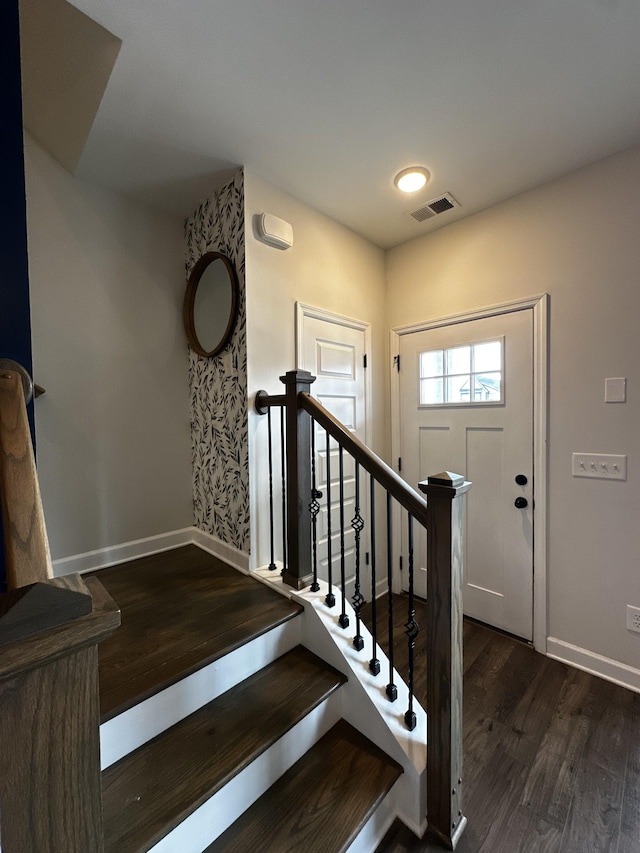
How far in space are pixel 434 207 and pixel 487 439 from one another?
1552 mm

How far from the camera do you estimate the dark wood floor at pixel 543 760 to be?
4.05ft

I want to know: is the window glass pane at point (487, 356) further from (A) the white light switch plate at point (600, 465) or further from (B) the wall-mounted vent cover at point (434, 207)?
(B) the wall-mounted vent cover at point (434, 207)

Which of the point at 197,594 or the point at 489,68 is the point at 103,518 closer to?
the point at 197,594

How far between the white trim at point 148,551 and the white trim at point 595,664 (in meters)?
1.86

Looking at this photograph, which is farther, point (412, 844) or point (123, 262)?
point (123, 262)

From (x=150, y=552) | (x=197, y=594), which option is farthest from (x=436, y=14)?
(x=150, y=552)

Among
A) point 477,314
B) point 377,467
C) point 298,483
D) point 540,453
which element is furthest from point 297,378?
point 540,453

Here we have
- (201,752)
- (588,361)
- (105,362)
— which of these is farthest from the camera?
(105,362)

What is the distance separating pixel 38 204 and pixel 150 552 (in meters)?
2.04

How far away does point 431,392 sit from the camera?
106 inches

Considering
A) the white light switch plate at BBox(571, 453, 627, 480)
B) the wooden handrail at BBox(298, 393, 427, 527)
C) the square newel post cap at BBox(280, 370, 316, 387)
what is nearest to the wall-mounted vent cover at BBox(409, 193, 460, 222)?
the square newel post cap at BBox(280, 370, 316, 387)

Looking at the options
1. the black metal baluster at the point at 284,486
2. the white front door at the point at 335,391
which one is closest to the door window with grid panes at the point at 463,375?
the white front door at the point at 335,391

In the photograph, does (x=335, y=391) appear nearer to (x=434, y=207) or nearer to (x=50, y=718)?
(x=434, y=207)

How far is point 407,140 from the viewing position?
5.87ft
